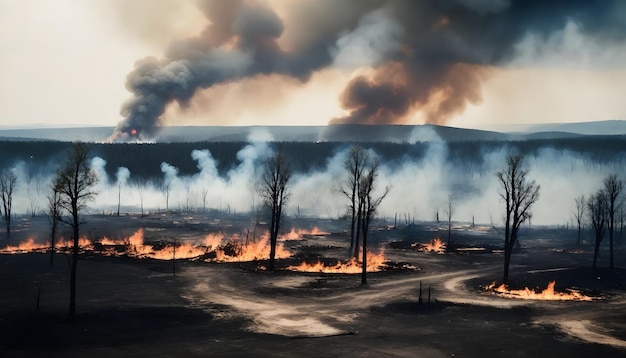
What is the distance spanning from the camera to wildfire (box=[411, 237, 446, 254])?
308 ft

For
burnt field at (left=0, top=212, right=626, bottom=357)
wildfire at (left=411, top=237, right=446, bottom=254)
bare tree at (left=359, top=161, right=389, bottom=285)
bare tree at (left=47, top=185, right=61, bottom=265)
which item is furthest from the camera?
wildfire at (left=411, top=237, right=446, bottom=254)

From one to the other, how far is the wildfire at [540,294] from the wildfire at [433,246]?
3540 cm

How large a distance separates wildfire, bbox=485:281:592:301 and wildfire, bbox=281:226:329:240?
59.8 m

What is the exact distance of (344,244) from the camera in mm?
100812

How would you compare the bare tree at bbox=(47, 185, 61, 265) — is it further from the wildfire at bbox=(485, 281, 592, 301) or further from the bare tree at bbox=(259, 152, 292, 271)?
the wildfire at bbox=(485, 281, 592, 301)

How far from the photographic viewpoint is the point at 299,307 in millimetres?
44000

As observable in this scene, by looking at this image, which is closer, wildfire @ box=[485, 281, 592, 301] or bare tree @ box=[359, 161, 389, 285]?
wildfire @ box=[485, 281, 592, 301]

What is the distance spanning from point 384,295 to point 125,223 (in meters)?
93.6

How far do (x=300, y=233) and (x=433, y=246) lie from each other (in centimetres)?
3392

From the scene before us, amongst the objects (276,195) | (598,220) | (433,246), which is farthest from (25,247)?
(598,220)

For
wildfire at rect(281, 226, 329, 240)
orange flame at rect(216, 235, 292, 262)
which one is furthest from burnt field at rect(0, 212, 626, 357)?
wildfire at rect(281, 226, 329, 240)

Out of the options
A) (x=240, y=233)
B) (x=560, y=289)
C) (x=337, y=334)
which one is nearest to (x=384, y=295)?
(x=337, y=334)

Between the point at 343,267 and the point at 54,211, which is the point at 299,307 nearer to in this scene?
the point at 54,211

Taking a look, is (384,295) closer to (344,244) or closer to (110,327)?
(110,327)
